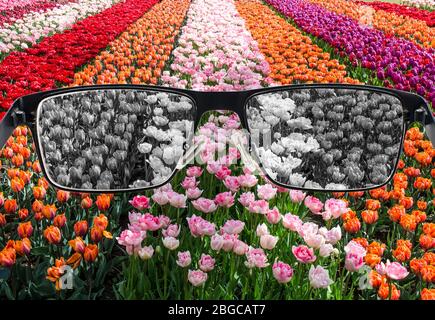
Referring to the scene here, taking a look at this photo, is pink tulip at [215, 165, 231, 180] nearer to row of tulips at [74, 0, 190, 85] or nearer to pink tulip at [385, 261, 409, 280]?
pink tulip at [385, 261, 409, 280]

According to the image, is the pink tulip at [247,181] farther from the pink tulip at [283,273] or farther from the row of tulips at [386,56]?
the row of tulips at [386,56]

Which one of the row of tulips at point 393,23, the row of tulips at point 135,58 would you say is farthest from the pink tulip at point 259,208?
the row of tulips at point 393,23

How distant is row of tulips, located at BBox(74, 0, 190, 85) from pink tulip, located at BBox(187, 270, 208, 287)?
2697mm

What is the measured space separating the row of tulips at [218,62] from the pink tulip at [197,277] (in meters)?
2.15

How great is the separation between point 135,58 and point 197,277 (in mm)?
4524

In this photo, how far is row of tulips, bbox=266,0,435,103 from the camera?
399 cm

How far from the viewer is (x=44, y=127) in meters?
1.65

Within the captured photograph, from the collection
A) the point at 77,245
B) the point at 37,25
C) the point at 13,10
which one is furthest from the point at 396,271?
the point at 13,10

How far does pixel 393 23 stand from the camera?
1014 cm

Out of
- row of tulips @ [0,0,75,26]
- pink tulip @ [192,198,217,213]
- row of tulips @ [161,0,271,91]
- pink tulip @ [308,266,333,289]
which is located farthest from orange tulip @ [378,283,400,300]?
row of tulips @ [0,0,75,26]

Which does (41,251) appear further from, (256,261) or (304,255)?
(304,255)

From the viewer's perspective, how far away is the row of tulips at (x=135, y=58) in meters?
4.18

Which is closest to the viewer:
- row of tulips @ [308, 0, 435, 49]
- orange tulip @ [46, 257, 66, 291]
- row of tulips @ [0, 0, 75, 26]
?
orange tulip @ [46, 257, 66, 291]
